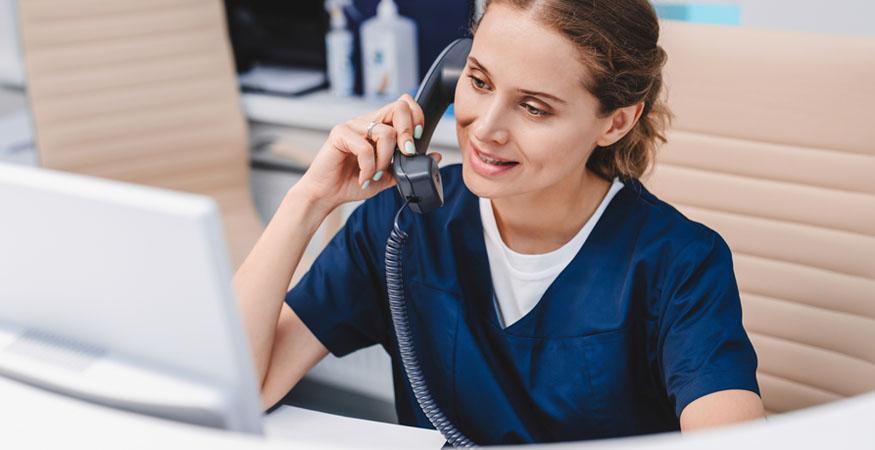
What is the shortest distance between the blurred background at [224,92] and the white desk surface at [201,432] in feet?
4.87

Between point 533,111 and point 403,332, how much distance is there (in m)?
0.34

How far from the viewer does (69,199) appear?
23.8 inches

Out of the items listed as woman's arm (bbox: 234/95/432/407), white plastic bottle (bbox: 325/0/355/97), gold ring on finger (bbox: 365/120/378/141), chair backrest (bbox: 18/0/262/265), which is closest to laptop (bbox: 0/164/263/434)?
woman's arm (bbox: 234/95/432/407)

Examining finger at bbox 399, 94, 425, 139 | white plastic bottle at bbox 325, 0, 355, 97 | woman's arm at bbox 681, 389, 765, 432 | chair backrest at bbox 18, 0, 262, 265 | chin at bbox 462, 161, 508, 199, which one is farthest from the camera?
white plastic bottle at bbox 325, 0, 355, 97

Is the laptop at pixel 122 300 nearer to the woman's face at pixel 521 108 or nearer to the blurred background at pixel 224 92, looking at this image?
the woman's face at pixel 521 108

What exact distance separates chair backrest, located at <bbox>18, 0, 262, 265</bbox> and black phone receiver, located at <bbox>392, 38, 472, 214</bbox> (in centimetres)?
110

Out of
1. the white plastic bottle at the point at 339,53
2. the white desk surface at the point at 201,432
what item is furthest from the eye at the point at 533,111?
the white plastic bottle at the point at 339,53

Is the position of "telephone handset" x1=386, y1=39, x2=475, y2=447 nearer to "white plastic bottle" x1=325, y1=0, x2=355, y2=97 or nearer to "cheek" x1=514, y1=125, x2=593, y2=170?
"cheek" x1=514, y1=125, x2=593, y2=170

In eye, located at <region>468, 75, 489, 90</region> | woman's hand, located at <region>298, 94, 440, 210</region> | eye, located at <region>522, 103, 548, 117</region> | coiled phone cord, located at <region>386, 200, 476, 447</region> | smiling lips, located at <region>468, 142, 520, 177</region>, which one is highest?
eye, located at <region>468, 75, 489, 90</region>

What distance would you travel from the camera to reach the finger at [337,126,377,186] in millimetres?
1180

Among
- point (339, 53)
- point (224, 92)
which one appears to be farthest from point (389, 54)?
point (224, 92)

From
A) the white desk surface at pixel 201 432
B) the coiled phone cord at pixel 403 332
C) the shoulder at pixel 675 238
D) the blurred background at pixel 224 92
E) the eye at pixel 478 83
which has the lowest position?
the blurred background at pixel 224 92

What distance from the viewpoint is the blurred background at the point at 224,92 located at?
7.49 feet

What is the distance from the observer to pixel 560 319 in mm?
1190
